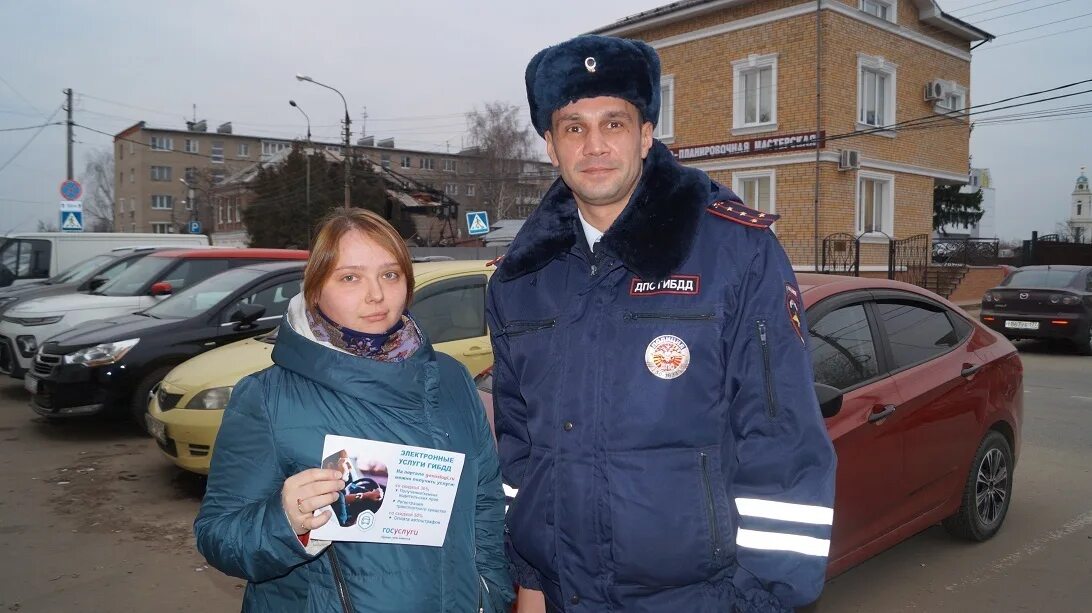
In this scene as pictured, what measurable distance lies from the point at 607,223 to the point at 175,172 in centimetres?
8175

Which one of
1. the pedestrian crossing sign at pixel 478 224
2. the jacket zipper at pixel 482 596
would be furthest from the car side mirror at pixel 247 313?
the pedestrian crossing sign at pixel 478 224

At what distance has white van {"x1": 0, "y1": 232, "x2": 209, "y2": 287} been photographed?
46.2ft

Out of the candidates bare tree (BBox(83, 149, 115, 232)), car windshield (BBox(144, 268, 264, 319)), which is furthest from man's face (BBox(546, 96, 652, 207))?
bare tree (BBox(83, 149, 115, 232))

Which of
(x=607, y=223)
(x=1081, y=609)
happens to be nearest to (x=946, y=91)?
(x=1081, y=609)

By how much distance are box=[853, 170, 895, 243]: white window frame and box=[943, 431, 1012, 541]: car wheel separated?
60.8ft

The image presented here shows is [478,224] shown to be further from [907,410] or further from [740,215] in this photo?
[740,215]

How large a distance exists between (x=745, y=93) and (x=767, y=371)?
23.2 metres

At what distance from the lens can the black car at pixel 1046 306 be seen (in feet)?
46.1

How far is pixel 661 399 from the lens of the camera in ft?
5.91

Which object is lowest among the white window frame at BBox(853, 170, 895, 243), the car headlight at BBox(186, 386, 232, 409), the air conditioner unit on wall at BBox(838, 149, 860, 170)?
the car headlight at BBox(186, 386, 232, 409)

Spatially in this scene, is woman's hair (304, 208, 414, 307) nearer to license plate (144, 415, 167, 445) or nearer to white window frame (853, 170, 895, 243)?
license plate (144, 415, 167, 445)

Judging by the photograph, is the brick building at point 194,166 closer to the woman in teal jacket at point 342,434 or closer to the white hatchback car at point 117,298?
the white hatchback car at point 117,298

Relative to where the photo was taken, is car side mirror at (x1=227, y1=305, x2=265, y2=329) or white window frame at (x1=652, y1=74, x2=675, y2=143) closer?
car side mirror at (x1=227, y1=305, x2=265, y2=329)

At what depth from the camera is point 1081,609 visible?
4168 millimetres
